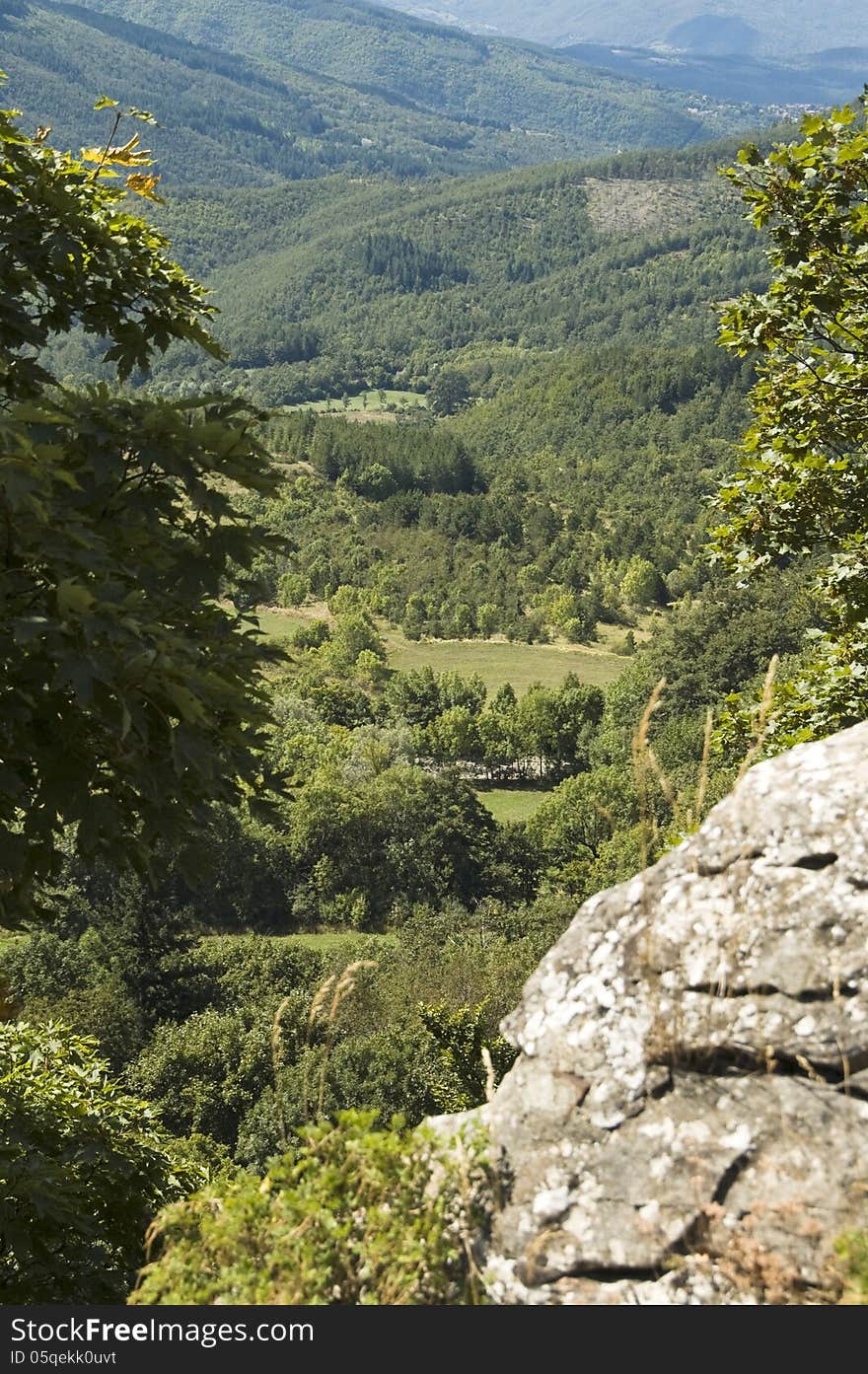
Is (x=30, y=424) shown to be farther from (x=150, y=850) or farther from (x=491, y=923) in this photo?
(x=491, y=923)

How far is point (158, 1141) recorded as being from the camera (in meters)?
9.37

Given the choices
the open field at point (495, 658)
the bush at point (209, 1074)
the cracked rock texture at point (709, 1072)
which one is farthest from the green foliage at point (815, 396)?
the open field at point (495, 658)

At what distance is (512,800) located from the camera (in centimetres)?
10425

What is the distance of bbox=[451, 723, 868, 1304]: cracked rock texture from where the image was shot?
15.5ft

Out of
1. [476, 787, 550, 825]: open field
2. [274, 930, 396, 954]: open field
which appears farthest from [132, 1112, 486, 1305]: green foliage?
[476, 787, 550, 825]: open field

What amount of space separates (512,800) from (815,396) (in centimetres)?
9382

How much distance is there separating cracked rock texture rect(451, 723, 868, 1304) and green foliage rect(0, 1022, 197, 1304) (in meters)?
2.80

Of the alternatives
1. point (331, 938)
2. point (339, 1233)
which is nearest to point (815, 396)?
→ point (339, 1233)

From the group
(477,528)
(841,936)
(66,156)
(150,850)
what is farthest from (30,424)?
(477,528)

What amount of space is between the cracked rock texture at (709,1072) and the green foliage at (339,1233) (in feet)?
0.72

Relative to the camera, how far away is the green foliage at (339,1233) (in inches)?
184

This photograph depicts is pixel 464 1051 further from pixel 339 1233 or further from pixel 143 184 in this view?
pixel 339 1233

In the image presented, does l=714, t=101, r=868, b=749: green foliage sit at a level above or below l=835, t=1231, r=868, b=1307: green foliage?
above

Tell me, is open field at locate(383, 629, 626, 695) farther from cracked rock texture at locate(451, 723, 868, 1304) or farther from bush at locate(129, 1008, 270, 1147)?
cracked rock texture at locate(451, 723, 868, 1304)
